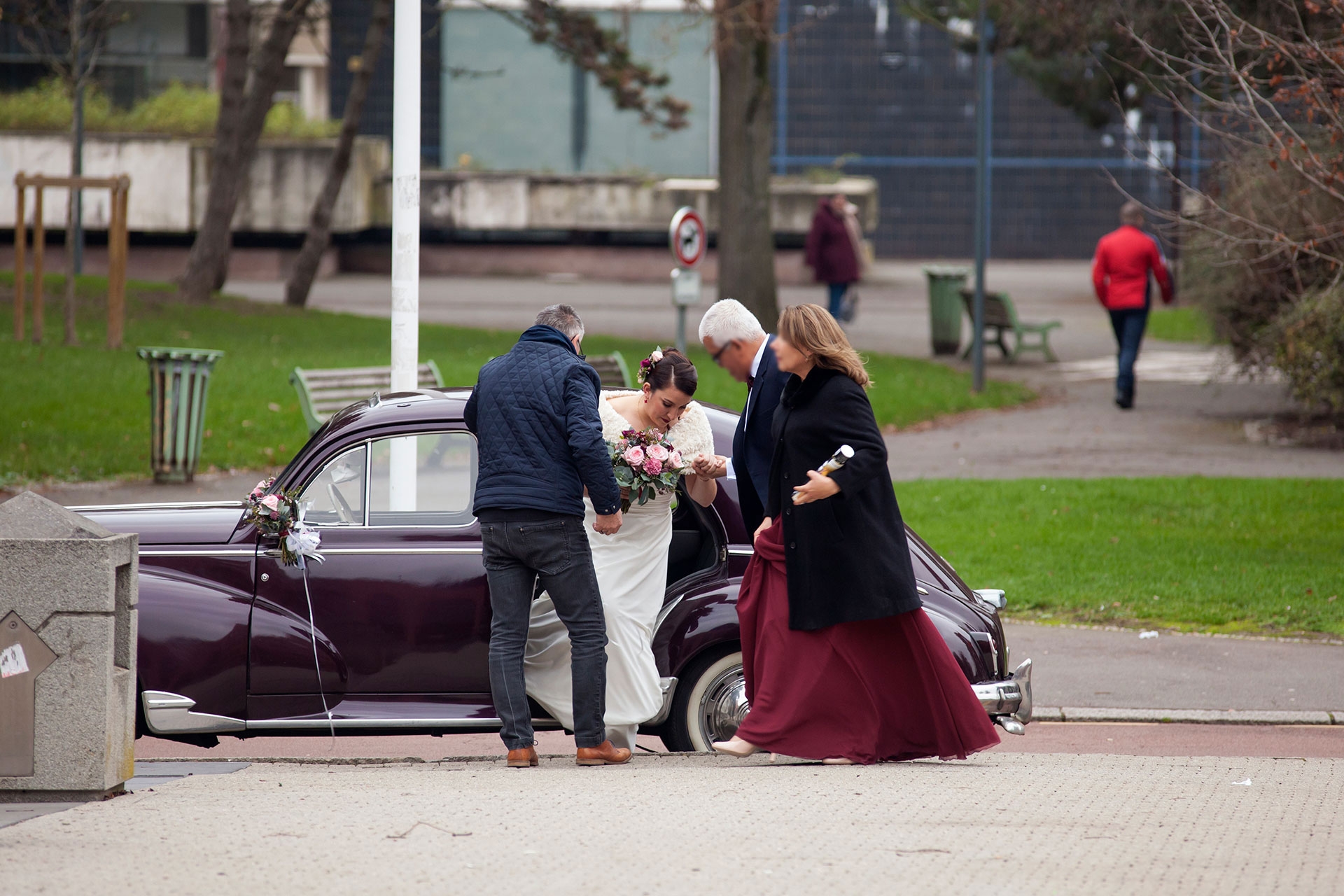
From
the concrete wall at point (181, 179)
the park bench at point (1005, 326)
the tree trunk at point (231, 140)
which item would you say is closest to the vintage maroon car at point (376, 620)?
the park bench at point (1005, 326)

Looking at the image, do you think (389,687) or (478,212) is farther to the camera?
(478,212)

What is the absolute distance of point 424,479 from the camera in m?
6.44

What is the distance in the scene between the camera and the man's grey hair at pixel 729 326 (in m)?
6.13

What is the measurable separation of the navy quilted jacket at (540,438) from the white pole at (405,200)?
234 cm

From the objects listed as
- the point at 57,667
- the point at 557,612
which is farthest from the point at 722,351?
the point at 57,667

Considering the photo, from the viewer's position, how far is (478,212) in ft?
106

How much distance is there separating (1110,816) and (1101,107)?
2750 centimetres

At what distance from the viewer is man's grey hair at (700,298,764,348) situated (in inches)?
241

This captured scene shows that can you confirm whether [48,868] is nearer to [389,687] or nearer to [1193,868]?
[389,687]

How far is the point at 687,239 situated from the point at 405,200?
6878 mm

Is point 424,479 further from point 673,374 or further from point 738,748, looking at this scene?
point 738,748

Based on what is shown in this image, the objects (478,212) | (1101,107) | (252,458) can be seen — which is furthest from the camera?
(478,212)

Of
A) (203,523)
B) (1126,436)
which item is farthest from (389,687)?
(1126,436)

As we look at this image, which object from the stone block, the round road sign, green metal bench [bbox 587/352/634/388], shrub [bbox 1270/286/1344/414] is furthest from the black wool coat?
shrub [bbox 1270/286/1344/414]
